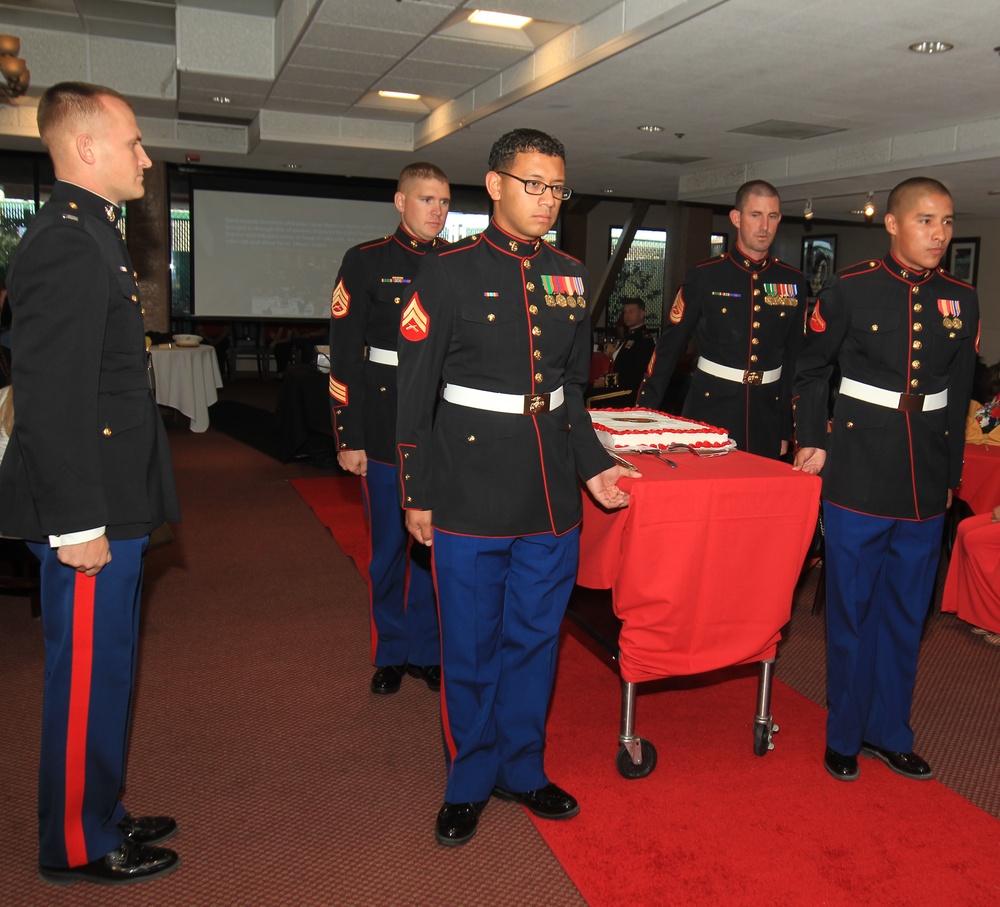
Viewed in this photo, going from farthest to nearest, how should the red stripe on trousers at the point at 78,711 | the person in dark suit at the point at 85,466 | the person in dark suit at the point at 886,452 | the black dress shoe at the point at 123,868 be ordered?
the person in dark suit at the point at 886,452 < the black dress shoe at the point at 123,868 < the red stripe on trousers at the point at 78,711 < the person in dark suit at the point at 85,466

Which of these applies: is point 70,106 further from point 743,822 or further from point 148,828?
point 743,822

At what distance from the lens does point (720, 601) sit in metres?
2.47

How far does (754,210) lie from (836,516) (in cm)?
138

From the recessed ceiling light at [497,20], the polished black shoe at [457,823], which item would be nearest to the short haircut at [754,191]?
the polished black shoe at [457,823]

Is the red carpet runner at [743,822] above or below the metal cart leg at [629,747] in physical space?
below

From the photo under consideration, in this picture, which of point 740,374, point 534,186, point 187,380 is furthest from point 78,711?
point 187,380

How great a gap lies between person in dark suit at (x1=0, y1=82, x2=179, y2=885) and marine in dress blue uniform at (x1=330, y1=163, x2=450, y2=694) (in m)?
0.95

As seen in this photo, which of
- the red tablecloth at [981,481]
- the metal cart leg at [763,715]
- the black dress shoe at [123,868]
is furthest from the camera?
the red tablecloth at [981,481]

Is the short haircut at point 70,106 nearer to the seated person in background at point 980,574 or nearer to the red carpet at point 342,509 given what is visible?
the red carpet at point 342,509

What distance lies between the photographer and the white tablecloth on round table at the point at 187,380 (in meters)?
8.90

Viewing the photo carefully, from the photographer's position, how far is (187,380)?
897 cm

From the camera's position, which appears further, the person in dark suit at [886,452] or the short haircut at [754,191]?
the short haircut at [754,191]

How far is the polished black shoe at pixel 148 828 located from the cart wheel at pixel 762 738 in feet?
5.38

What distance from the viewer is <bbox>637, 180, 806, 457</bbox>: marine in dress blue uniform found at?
11.9 feet
